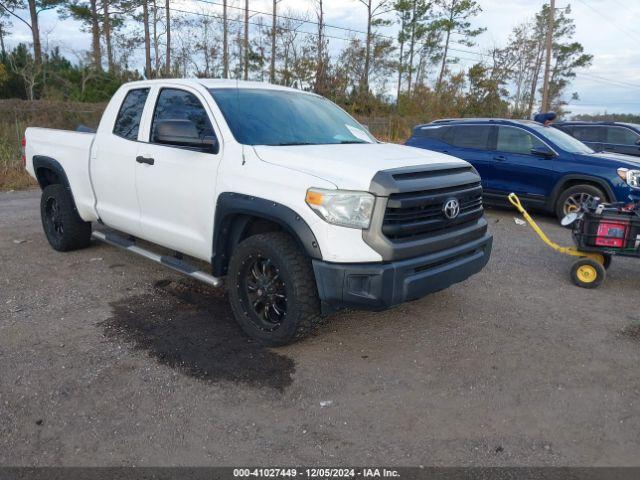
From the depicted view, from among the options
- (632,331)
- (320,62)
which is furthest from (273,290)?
(320,62)

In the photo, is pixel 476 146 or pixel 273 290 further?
pixel 476 146

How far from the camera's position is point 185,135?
4109mm

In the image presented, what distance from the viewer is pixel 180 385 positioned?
3.33 m

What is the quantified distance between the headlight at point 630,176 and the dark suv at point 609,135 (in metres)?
3.85

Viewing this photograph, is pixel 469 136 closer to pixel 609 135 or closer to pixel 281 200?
pixel 609 135

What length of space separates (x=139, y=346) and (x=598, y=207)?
4569 millimetres

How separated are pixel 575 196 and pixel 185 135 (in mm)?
6770

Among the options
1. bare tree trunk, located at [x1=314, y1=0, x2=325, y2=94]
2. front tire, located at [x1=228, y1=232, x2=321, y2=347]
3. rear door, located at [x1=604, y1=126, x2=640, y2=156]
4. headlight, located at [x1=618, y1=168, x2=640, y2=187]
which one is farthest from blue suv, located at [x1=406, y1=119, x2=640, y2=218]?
bare tree trunk, located at [x1=314, y1=0, x2=325, y2=94]

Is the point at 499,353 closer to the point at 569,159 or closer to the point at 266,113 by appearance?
the point at 266,113

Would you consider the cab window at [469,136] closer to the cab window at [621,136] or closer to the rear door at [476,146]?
the rear door at [476,146]

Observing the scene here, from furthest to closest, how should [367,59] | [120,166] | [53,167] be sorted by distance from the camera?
[367,59]
[53,167]
[120,166]

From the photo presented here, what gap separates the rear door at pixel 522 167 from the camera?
8695 mm

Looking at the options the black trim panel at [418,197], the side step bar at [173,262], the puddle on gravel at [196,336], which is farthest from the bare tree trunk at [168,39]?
the black trim panel at [418,197]

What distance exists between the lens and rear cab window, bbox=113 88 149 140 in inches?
195
